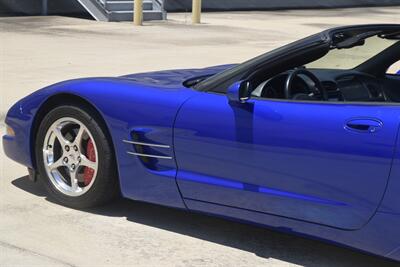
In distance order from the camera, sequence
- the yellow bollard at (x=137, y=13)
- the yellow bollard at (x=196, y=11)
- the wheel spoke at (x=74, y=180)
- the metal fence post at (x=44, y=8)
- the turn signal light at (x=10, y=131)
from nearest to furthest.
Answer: the wheel spoke at (x=74, y=180), the turn signal light at (x=10, y=131), the yellow bollard at (x=137, y=13), the yellow bollard at (x=196, y=11), the metal fence post at (x=44, y=8)

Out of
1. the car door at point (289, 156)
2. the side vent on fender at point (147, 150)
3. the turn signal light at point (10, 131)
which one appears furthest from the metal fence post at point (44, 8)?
the car door at point (289, 156)

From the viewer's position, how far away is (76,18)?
20.1m

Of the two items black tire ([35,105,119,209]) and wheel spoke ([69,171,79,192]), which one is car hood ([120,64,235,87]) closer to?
black tire ([35,105,119,209])

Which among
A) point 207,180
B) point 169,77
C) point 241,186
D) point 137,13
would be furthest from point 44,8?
point 241,186

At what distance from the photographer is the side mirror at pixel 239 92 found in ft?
12.4

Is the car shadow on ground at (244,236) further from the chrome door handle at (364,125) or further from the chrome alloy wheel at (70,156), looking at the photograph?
the chrome door handle at (364,125)

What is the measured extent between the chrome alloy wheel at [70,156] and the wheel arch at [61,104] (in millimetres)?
104

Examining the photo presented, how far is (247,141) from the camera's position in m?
3.72

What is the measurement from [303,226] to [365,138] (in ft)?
1.94

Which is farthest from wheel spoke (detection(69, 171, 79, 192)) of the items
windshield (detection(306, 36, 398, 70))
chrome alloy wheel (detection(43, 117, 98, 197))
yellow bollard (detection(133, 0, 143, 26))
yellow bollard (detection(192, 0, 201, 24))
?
yellow bollard (detection(192, 0, 201, 24))

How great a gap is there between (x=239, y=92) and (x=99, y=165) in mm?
1088

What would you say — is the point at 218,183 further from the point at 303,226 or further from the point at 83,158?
the point at 83,158

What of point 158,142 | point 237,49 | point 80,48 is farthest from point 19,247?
point 237,49

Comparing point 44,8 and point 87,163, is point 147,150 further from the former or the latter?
point 44,8
